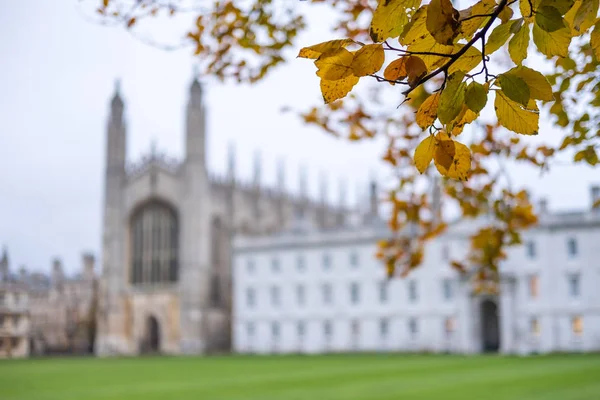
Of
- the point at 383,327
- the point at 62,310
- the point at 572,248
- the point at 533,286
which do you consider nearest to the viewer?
the point at 572,248

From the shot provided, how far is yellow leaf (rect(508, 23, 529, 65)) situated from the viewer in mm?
2141

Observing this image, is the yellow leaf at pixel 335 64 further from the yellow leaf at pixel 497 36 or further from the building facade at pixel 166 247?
the building facade at pixel 166 247

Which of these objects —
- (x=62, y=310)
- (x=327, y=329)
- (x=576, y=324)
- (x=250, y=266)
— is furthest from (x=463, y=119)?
(x=62, y=310)

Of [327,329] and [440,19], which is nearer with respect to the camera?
[440,19]

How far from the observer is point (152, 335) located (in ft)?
201

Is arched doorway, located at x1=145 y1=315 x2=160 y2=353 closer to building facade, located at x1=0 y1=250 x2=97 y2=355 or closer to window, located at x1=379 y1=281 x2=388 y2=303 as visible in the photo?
building facade, located at x1=0 y1=250 x2=97 y2=355

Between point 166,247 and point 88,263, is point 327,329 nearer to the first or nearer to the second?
point 166,247

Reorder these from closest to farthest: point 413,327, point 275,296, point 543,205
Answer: point 543,205
point 413,327
point 275,296

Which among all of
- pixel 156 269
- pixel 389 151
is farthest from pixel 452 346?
pixel 389 151

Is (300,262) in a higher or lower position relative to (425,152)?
higher

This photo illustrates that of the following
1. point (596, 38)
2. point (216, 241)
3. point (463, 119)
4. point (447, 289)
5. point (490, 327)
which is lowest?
point (490, 327)

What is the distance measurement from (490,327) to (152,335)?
82.4ft

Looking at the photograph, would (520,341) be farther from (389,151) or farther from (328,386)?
(389,151)

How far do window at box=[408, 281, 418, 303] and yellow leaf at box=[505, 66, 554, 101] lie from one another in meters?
51.5
